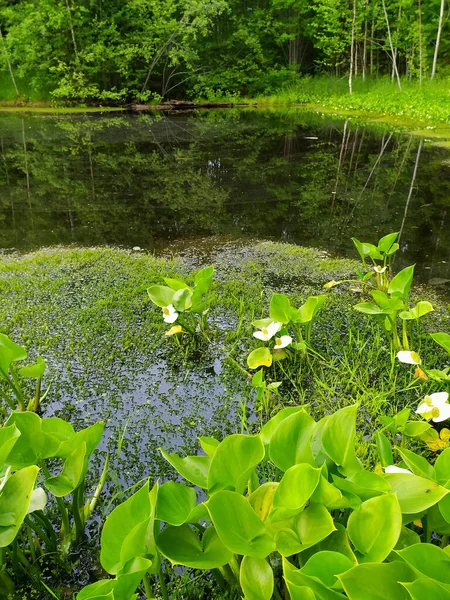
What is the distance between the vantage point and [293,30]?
1661cm

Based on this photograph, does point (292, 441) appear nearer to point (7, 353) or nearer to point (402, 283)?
point (7, 353)

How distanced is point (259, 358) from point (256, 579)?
111 centimetres

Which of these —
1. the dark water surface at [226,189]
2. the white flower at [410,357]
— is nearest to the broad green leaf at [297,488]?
the white flower at [410,357]

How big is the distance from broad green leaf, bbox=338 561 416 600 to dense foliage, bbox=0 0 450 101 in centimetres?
1326

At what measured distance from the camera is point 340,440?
944mm

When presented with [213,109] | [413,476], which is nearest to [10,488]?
[413,476]

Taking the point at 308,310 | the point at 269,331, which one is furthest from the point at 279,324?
the point at 308,310

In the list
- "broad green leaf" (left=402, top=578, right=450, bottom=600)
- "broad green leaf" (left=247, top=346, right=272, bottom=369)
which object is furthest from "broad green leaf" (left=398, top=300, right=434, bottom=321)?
"broad green leaf" (left=402, top=578, right=450, bottom=600)

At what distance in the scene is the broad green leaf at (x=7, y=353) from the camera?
4.76 feet

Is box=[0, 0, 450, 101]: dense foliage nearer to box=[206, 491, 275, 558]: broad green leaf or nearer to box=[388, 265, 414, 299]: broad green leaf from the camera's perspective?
box=[388, 265, 414, 299]: broad green leaf

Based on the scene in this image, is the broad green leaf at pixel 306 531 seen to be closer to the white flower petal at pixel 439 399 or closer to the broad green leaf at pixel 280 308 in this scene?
the white flower petal at pixel 439 399

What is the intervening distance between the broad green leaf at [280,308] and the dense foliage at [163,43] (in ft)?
39.7

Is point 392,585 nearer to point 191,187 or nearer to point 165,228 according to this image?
point 165,228

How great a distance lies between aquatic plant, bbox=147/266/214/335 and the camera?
1.99 metres
